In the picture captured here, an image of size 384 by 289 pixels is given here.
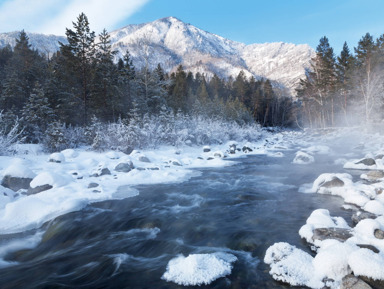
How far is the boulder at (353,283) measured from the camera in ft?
8.81

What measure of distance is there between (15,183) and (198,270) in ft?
22.6

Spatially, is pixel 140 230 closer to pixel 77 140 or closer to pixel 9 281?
pixel 9 281

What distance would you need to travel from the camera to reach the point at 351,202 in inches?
233

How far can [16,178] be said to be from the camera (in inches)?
281

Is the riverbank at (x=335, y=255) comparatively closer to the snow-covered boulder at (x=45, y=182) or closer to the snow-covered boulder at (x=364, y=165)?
the snow-covered boulder at (x=364, y=165)

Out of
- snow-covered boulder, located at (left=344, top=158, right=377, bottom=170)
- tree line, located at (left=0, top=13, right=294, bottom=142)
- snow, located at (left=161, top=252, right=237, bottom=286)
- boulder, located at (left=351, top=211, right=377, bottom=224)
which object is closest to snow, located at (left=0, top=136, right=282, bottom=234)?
snow, located at (left=161, top=252, right=237, bottom=286)

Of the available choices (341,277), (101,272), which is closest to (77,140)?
(101,272)

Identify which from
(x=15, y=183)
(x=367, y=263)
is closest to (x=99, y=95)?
(x=15, y=183)

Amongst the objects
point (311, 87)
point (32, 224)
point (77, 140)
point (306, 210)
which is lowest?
point (306, 210)

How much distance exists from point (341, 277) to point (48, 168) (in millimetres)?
10444

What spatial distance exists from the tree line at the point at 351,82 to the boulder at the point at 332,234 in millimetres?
28111

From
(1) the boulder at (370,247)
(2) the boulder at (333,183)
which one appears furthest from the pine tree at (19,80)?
(1) the boulder at (370,247)

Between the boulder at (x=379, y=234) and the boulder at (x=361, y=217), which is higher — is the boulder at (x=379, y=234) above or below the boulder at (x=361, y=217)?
above

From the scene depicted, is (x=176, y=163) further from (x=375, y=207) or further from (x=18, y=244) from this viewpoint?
(x=375, y=207)
